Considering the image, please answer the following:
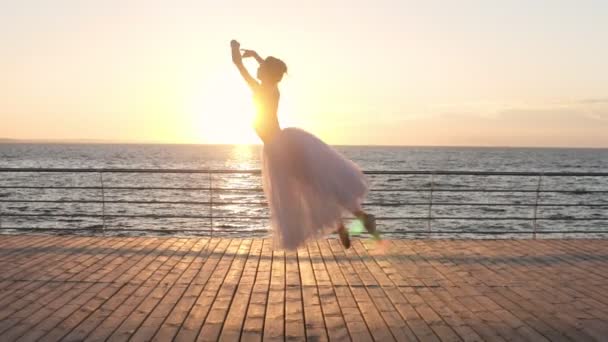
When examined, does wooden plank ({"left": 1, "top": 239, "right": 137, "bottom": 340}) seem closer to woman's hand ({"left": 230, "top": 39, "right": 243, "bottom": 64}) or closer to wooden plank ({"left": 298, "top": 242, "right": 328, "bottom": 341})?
wooden plank ({"left": 298, "top": 242, "right": 328, "bottom": 341})

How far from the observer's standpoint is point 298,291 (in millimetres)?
4793

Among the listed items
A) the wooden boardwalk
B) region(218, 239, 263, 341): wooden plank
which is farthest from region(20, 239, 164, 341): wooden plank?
region(218, 239, 263, 341): wooden plank

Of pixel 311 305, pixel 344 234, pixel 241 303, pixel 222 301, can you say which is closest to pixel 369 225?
pixel 344 234

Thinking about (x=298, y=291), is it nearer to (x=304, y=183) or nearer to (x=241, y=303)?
(x=241, y=303)

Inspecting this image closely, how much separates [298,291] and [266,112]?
1678 mm

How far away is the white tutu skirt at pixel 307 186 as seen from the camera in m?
4.39

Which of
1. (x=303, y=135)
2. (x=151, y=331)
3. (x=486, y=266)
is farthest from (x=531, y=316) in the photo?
(x=151, y=331)

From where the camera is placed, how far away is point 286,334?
3.65 metres

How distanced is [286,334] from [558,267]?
386 cm

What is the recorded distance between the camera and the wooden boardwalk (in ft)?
12.4

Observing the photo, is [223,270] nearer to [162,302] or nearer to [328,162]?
[162,302]

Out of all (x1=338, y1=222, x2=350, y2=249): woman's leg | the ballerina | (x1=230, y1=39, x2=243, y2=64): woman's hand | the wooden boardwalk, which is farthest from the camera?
(x1=338, y1=222, x2=350, y2=249): woman's leg

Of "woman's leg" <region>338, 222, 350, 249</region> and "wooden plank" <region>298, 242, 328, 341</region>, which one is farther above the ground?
"woman's leg" <region>338, 222, 350, 249</region>

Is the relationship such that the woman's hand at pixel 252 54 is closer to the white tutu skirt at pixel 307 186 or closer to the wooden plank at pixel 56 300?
the white tutu skirt at pixel 307 186
